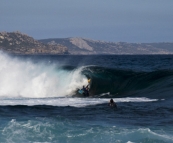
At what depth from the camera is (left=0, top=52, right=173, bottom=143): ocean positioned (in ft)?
61.6

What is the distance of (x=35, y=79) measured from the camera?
150 ft

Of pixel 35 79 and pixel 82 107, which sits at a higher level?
pixel 82 107

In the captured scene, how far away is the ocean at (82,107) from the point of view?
61.6 ft

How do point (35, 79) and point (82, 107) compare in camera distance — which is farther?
point (35, 79)

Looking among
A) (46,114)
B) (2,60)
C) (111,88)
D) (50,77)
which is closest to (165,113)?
(46,114)

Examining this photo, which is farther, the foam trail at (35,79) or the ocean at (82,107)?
the foam trail at (35,79)

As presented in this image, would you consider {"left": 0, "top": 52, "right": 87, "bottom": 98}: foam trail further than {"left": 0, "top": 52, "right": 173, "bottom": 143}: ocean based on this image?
Yes

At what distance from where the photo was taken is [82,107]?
28156 millimetres

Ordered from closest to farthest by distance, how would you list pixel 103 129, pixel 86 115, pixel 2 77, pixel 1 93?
pixel 103 129
pixel 86 115
pixel 1 93
pixel 2 77

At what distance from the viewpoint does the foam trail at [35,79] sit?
1671 inches

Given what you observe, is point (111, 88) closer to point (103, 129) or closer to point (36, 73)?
point (36, 73)

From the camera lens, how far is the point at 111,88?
43469 millimetres

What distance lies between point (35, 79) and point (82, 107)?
59.3ft

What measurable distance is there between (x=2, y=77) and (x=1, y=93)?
4.53 meters
